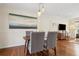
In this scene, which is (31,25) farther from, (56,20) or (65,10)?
(65,10)

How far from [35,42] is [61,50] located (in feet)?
2.68

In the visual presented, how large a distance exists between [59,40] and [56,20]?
0.66 metres

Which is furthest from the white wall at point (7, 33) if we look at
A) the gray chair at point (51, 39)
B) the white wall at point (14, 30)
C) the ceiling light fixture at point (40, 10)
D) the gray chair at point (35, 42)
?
the gray chair at point (51, 39)

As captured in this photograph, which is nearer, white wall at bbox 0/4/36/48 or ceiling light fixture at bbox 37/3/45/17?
ceiling light fixture at bbox 37/3/45/17

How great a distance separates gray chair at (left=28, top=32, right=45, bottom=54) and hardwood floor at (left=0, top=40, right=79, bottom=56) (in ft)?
0.94

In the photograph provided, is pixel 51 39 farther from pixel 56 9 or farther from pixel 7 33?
pixel 7 33

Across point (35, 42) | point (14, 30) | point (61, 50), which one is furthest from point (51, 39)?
point (14, 30)

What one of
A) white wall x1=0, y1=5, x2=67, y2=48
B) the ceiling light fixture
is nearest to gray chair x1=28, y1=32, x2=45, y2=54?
white wall x1=0, y1=5, x2=67, y2=48

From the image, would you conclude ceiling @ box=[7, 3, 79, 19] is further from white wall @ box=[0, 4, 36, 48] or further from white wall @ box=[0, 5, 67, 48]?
white wall @ box=[0, 4, 36, 48]

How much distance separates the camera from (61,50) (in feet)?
9.89

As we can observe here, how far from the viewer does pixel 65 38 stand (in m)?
3.06

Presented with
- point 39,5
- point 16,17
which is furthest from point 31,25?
point 39,5

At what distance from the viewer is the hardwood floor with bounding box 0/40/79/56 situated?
8.88ft

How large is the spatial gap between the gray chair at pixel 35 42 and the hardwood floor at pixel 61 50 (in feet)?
0.94
